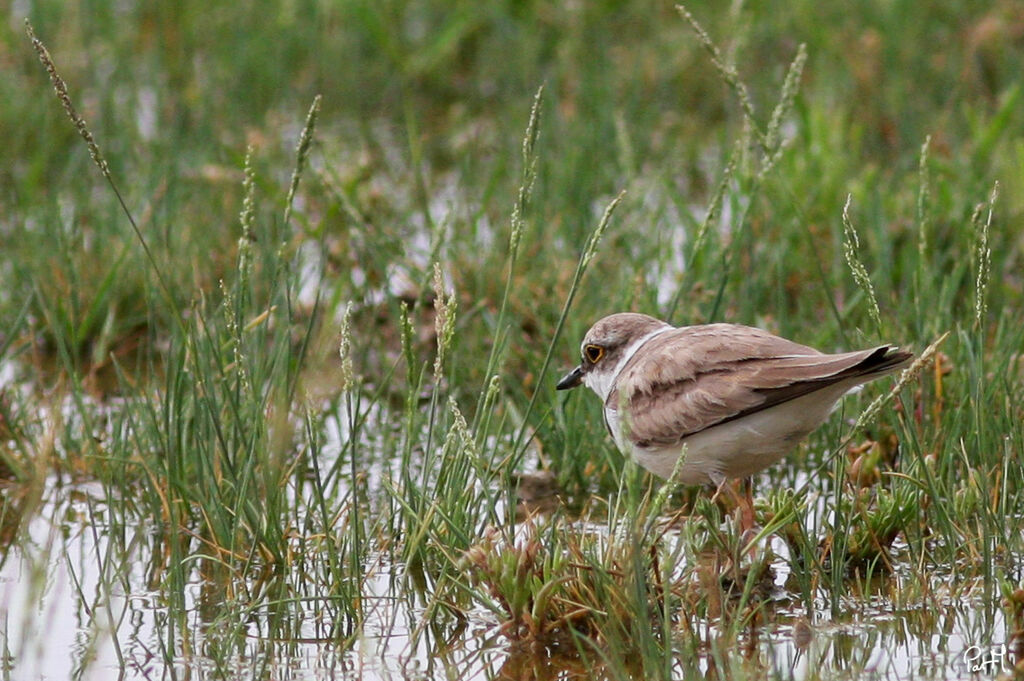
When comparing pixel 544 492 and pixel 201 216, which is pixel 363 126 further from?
pixel 544 492

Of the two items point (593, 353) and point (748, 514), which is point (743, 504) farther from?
point (593, 353)

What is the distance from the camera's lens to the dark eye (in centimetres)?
511

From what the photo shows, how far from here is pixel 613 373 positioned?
5.04 meters

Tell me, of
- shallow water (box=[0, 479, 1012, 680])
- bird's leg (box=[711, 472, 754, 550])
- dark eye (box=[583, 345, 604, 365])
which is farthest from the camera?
dark eye (box=[583, 345, 604, 365])

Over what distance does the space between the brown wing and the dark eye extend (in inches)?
11.2

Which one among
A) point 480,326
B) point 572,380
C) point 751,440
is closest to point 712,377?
point 751,440

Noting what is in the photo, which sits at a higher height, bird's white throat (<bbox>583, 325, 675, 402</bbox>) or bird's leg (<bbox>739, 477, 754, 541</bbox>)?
bird's white throat (<bbox>583, 325, 675, 402</bbox>)

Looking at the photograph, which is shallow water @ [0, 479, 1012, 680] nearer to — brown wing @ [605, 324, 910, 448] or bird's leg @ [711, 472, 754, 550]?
bird's leg @ [711, 472, 754, 550]

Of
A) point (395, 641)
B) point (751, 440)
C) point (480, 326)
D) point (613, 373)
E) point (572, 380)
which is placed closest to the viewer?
point (395, 641)

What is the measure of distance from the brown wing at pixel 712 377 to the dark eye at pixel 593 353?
285 millimetres

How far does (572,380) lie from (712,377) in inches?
33.8

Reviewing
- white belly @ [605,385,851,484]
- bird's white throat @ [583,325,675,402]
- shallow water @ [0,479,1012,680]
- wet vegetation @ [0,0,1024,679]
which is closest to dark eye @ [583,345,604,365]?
bird's white throat @ [583,325,675,402]

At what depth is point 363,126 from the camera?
9.17 m

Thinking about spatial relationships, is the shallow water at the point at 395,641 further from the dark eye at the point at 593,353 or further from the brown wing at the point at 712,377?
the dark eye at the point at 593,353
